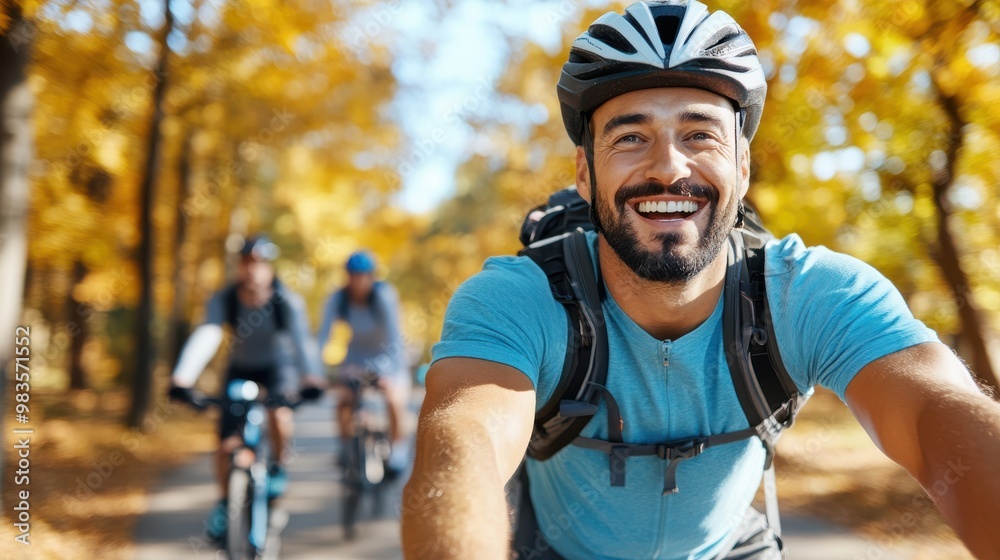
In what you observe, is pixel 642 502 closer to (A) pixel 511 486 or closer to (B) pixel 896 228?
(A) pixel 511 486

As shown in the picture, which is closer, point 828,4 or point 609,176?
point 609,176

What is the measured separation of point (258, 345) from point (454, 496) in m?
5.30

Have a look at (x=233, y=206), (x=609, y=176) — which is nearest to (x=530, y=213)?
(x=609, y=176)

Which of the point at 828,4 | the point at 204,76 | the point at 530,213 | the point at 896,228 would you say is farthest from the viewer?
the point at 204,76

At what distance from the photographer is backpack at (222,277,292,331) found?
6074 millimetres

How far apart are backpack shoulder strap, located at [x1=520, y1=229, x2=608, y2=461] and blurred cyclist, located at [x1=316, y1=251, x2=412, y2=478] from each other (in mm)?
5747

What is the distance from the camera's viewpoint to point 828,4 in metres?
6.59

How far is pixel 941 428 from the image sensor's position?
1.66 m

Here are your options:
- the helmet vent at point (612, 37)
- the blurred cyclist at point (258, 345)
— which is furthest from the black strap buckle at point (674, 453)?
the blurred cyclist at point (258, 345)

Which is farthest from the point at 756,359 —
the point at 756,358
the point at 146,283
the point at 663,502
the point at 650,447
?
the point at 146,283

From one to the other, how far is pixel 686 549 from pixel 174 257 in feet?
48.4

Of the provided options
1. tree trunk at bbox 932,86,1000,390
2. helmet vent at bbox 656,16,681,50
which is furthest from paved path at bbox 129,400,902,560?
helmet vent at bbox 656,16,681,50

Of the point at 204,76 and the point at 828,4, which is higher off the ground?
the point at 204,76

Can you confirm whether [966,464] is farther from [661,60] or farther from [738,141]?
[661,60]
